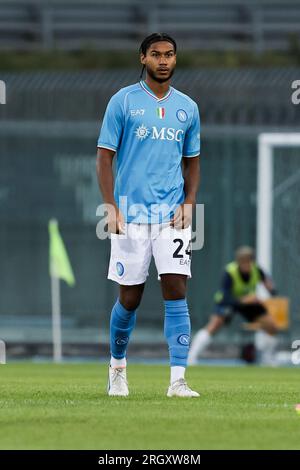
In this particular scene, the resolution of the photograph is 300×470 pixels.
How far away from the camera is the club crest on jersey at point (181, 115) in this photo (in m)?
9.84

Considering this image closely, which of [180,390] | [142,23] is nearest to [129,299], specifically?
[180,390]

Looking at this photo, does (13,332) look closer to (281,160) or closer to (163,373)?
(281,160)

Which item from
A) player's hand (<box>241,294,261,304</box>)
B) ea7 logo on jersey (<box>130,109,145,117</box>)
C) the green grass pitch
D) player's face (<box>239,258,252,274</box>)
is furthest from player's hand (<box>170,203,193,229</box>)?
player's hand (<box>241,294,261,304</box>)

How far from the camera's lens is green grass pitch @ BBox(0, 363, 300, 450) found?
7.25m

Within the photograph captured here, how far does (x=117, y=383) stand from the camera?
1005 centimetres

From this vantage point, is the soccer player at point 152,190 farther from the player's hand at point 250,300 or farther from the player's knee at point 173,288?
the player's hand at point 250,300

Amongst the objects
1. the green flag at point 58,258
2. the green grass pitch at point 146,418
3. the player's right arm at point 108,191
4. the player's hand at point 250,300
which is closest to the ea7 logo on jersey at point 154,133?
the player's right arm at point 108,191

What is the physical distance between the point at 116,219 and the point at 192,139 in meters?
0.87

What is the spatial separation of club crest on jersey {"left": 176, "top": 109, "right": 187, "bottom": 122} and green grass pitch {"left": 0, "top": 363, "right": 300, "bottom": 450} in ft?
6.27

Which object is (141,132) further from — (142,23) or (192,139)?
(142,23)

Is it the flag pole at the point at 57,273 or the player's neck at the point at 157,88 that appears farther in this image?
the flag pole at the point at 57,273

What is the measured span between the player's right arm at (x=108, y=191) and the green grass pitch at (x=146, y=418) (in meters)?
1.18
